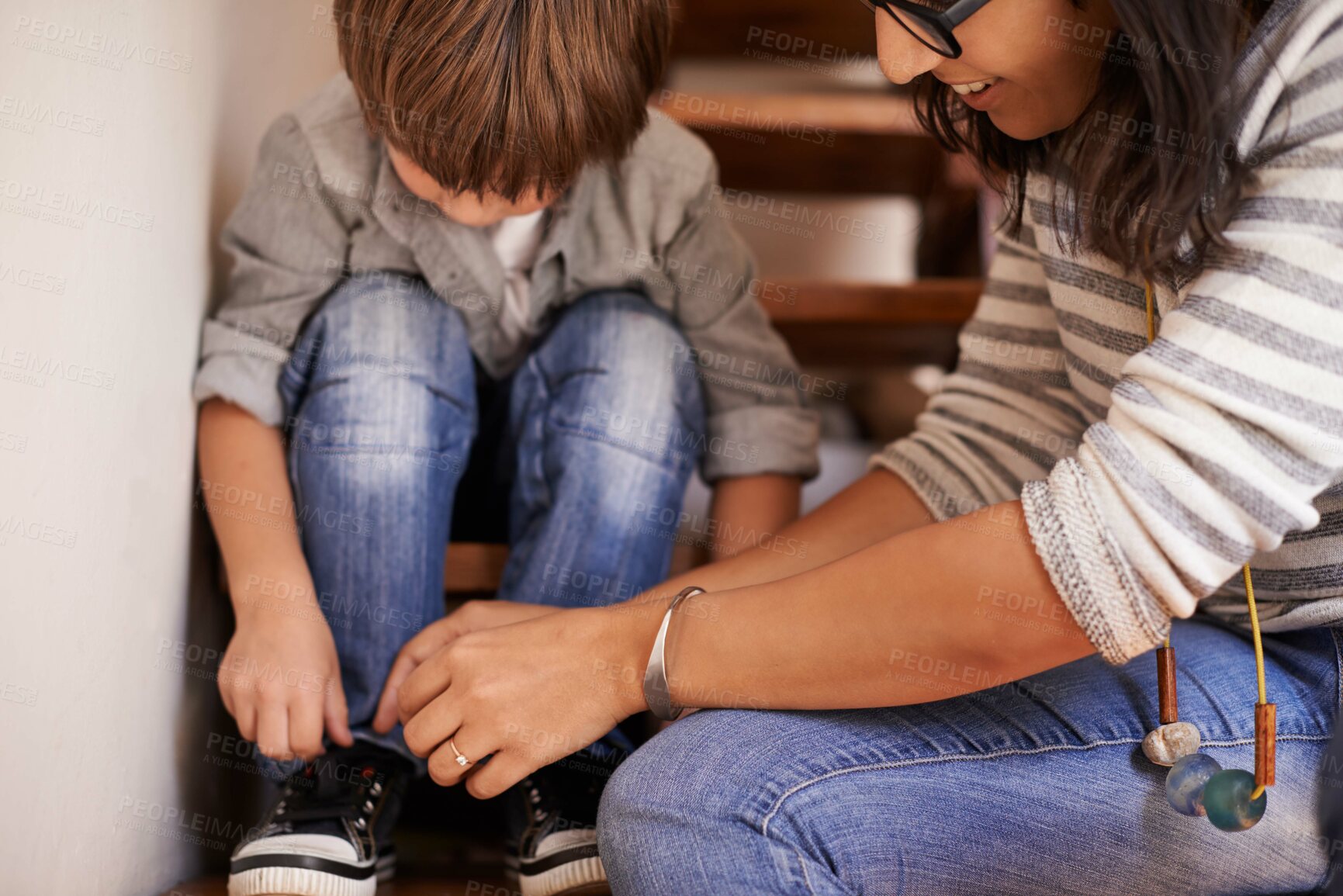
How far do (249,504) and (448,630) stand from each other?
186 millimetres

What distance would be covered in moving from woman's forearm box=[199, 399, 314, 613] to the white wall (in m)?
0.02

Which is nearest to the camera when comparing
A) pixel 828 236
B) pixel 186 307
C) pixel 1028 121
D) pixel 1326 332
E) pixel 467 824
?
pixel 1326 332

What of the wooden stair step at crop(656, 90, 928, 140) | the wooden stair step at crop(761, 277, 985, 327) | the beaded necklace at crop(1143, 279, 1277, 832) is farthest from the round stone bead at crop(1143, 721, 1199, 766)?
the wooden stair step at crop(656, 90, 928, 140)

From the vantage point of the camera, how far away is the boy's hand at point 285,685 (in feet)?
2.40

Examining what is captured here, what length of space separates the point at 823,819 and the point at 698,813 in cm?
7

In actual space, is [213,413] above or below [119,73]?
below

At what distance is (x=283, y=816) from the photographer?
74 centimetres

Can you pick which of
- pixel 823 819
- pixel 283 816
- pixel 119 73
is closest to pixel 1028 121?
pixel 823 819

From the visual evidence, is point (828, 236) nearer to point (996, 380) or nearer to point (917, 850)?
point (996, 380)

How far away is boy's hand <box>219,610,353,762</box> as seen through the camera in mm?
731

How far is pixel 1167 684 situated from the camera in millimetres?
614

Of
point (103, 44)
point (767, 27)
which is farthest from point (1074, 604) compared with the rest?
point (767, 27)

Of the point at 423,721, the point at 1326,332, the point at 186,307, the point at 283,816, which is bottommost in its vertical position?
the point at 283,816

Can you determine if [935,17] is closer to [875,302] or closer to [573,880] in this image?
[573,880]
